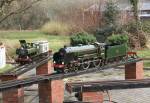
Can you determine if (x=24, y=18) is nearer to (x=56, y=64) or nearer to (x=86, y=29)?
(x=86, y=29)

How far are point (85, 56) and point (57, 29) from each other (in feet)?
99.4

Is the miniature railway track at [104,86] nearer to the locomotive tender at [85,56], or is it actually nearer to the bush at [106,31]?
the locomotive tender at [85,56]

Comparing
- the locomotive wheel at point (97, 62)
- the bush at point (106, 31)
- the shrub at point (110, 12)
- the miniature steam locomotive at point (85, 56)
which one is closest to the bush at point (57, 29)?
the shrub at point (110, 12)

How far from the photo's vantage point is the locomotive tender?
→ 15.5 m

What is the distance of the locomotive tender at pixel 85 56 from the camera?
15.5 metres

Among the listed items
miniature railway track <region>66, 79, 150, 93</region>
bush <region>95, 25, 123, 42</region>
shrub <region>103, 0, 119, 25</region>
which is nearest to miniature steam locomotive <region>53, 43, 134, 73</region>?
miniature railway track <region>66, 79, 150, 93</region>

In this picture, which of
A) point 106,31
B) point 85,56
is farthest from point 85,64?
point 106,31

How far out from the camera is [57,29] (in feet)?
154

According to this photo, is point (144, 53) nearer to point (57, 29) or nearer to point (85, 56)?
point (85, 56)

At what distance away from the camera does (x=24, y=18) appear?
57.8 metres

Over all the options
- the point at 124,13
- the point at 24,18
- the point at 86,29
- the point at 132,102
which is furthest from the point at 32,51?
the point at 24,18

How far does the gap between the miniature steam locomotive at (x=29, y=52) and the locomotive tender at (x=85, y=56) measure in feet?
9.85

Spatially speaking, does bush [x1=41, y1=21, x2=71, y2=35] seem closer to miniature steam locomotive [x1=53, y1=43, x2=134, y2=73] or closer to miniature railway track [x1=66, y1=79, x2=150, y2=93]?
miniature steam locomotive [x1=53, y1=43, x2=134, y2=73]

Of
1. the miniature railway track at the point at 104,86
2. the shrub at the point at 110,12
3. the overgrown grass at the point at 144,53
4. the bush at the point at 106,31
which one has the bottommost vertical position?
the overgrown grass at the point at 144,53
